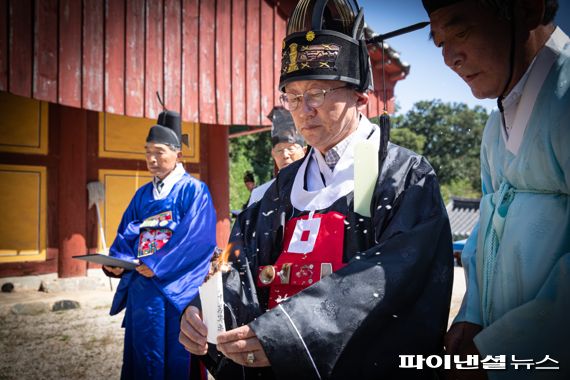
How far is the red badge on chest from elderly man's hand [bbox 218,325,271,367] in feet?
1.37

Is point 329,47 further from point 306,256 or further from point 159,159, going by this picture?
point 159,159

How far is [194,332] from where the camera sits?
1.59m

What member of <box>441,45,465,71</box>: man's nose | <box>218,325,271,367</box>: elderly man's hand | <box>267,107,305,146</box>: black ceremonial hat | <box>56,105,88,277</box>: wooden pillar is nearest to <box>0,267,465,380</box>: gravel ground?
<box>56,105,88,277</box>: wooden pillar

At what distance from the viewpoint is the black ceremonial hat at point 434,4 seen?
1.44 metres

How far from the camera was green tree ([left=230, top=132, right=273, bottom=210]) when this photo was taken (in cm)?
2136

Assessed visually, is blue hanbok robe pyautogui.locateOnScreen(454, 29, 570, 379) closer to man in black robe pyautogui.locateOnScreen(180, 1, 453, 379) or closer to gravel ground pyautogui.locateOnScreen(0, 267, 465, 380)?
man in black robe pyautogui.locateOnScreen(180, 1, 453, 379)

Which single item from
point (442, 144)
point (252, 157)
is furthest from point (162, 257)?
point (442, 144)

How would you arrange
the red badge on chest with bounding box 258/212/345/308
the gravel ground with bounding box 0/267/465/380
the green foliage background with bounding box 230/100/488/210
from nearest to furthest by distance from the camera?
the red badge on chest with bounding box 258/212/345/308 → the gravel ground with bounding box 0/267/465/380 → the green foliage background with bounding box 230/100/488/210

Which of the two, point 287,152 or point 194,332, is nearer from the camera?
point 194,332

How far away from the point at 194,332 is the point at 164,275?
209cm

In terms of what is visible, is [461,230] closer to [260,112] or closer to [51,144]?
[260,112]

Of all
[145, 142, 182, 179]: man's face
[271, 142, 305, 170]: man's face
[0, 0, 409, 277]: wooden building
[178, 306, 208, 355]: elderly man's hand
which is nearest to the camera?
[178, 306, 208, 355]: elderly man's hand

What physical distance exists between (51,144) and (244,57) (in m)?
3.68

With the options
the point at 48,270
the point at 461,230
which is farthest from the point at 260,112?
the point at 461,230
